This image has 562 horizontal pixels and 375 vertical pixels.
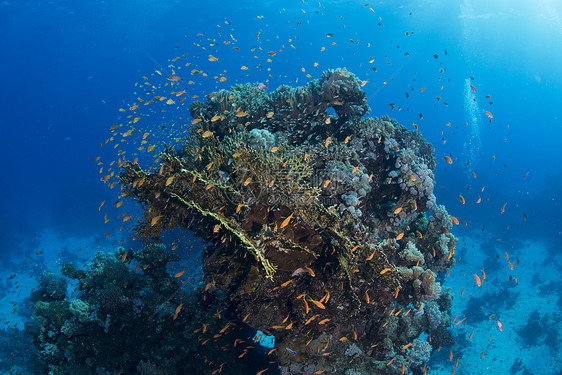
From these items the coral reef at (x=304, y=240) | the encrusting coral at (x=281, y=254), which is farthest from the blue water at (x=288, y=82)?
the coral reef at (x=304, y=240)

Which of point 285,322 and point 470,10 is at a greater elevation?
point 470,10

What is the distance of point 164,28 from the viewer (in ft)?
234

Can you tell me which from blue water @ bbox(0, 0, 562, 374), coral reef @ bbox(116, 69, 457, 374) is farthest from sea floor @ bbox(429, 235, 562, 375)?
coral reef @ bbox(116, 69, 457, 374)

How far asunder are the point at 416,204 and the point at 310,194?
206 inches

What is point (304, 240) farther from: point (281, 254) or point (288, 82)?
point (288, 82)

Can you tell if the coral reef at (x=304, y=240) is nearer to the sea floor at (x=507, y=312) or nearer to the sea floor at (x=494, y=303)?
the sea floor at (x=494, y=303)

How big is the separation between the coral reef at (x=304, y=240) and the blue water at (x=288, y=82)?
11221 mm

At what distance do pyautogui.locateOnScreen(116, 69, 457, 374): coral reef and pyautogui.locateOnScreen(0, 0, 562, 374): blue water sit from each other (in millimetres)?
11221

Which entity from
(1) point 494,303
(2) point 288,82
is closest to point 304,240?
(1) point 494,303

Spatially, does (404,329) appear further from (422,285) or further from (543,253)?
(543,253)

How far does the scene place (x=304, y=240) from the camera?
18.8 ft

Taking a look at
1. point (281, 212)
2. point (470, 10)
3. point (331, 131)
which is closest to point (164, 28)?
point (470, 10)

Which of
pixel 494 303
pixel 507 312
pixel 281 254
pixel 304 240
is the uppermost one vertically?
pixel 494 303

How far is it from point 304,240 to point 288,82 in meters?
79.3
